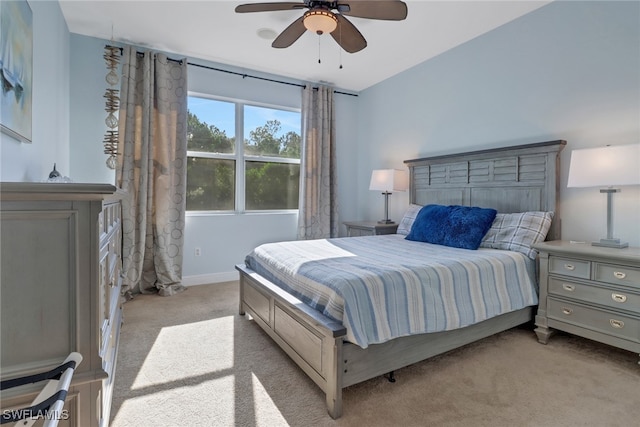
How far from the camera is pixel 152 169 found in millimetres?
3582

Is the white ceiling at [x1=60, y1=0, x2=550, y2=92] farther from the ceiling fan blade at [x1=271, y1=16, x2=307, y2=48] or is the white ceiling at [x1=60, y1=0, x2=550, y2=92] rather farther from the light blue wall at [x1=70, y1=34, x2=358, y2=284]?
the ceiling fan blade at [x1=271, y1=16, x2=307, y2=48]

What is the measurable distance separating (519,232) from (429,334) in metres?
1.38

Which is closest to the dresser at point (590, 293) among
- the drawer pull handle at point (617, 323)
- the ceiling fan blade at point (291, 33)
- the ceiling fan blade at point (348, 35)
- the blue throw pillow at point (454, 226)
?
the drawer pull handle at point (617, 323)

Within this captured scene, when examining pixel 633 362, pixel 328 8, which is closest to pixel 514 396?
pixel 633 362

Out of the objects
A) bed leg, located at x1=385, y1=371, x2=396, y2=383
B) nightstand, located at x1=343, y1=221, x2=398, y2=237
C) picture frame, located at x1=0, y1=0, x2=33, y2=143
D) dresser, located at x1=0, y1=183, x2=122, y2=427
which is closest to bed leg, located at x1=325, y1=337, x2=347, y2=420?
bed leg, located at x1=385, y1=371, x2=396, y2=383

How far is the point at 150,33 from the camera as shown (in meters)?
3.29

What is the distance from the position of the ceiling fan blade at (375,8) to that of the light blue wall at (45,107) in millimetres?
2006

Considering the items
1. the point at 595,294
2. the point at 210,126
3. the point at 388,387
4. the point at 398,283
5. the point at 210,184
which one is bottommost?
the point at 388,387

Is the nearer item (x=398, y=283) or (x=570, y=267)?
(x=398, y=283)

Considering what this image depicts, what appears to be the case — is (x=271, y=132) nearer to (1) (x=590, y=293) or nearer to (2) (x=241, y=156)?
(2) (x=241, y=156)

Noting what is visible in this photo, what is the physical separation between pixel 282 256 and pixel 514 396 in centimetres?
167

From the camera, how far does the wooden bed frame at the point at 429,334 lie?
5.47 ft

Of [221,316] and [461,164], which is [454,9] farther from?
[221,316]

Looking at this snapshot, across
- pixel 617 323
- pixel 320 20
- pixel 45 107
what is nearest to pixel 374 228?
pixel 617 323
